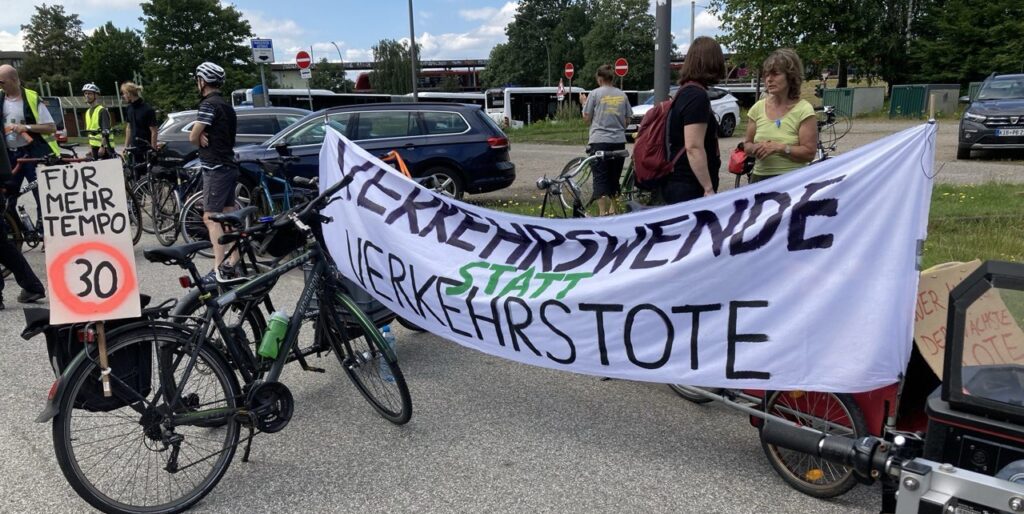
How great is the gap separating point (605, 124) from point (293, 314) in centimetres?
598

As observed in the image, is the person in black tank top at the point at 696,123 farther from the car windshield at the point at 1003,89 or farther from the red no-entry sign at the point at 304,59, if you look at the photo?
the red no-entry sign at the point at 304,59

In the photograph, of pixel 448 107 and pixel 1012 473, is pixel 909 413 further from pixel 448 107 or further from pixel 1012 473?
pixel 448 107

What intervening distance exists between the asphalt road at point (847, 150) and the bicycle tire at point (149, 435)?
6.77m

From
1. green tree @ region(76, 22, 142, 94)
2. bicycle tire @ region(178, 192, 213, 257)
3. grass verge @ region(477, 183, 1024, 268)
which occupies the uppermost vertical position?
green tree @ region(76, 22, 142, 94)

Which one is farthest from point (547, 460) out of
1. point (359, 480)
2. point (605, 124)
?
point (605, 124)

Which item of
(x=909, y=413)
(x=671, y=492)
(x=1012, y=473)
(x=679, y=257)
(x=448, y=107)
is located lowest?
(x=671, y=492)

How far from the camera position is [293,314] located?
11.8 ft

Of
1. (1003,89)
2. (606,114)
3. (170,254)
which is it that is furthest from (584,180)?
(1003,89)

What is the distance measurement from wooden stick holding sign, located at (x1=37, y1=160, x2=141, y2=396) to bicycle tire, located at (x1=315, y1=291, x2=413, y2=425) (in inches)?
40.5

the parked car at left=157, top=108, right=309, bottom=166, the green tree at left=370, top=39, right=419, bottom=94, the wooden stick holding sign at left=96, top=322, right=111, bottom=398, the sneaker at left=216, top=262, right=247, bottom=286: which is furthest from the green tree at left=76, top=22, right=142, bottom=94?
the wooden stick holding sign at left=96, top=322, right=111, bottom=398

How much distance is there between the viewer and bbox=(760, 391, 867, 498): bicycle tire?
9.52 ft

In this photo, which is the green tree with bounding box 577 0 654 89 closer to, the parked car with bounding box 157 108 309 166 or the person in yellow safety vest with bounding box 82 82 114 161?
the parked car with bounding box 157 108 309 166

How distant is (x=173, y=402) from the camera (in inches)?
119

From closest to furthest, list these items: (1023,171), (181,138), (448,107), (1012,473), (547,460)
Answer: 1. (1012,473)
2. (547,460)
3. (448,107)
4. (1023,171)
5. (181,138)
